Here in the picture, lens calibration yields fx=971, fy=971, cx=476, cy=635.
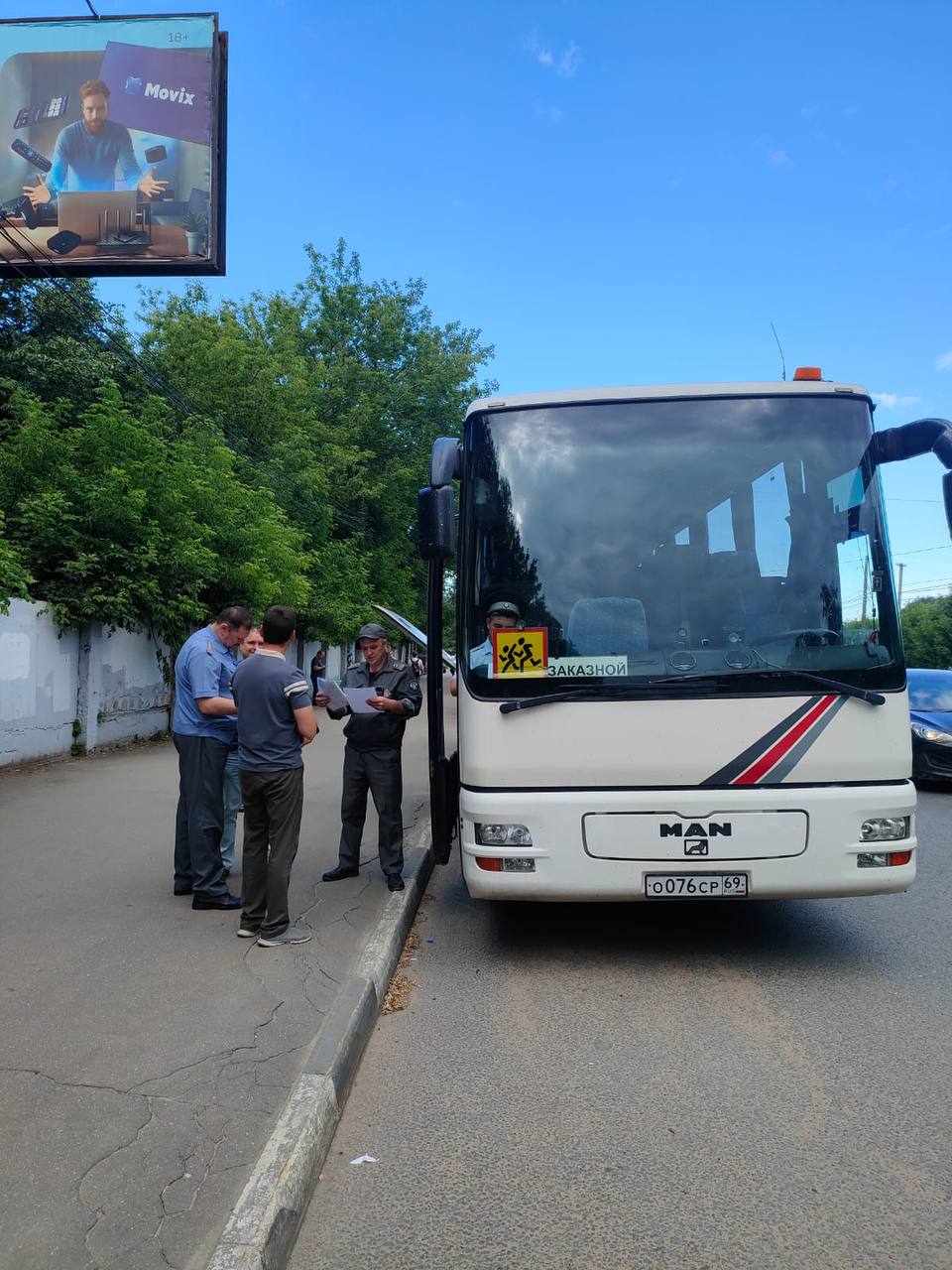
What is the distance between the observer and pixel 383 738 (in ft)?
21.6

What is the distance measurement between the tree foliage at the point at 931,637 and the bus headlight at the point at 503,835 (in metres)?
63.0

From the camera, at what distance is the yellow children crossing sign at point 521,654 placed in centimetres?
511

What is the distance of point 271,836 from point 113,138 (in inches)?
532

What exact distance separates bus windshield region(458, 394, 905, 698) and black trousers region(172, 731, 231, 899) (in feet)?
6.51

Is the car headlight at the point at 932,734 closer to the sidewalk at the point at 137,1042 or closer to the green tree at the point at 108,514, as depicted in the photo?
the sidewalk at the point at 137,1042

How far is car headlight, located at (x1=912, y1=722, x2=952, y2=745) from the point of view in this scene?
11.8 meters

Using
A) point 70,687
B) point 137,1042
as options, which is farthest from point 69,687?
point 137,1042

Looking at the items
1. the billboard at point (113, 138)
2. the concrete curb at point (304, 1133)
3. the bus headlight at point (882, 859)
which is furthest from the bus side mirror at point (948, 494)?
the billboard at point (113, 138)

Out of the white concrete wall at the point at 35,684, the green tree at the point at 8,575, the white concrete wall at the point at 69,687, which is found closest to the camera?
the green tree at the point at 8,575

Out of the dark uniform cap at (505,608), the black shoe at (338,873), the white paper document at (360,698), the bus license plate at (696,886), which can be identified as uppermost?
the dark uniform cap at (505,608)

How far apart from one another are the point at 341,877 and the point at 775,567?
3.78m

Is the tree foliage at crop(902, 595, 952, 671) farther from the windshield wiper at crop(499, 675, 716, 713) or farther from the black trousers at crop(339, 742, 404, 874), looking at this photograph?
the windshield wiper at crop(499, 675, 716, 713)

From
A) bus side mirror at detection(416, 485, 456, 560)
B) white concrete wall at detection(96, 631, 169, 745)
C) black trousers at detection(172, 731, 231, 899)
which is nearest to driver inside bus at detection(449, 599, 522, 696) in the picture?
bus side mirror at detection(416, 485, 456, 560)

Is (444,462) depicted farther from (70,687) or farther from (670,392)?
(70,687)
